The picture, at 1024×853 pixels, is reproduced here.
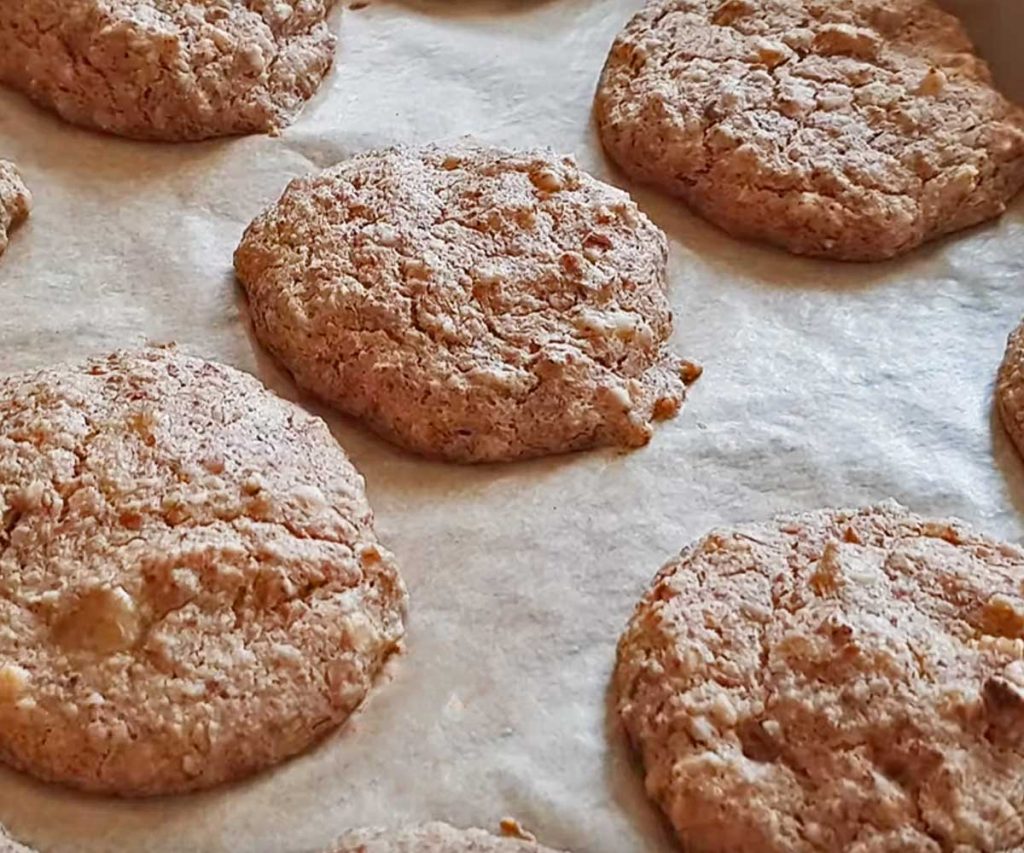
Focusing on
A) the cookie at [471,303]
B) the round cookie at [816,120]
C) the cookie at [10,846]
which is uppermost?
the round cookie at [816,120]

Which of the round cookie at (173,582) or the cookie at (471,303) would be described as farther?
the cookie at (471,303)

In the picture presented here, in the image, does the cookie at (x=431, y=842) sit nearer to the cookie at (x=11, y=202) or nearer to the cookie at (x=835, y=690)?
the cookie at (x=835, y=690)

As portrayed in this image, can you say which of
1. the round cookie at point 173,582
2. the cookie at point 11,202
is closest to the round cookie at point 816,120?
the round cookie at point 173,582

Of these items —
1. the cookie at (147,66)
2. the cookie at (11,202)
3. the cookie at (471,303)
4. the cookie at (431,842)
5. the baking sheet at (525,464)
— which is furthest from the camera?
the cookie at (147,66)

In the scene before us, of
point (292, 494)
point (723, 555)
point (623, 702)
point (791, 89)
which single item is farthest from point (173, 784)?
point (791, 89)

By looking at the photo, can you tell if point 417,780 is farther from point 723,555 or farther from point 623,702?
point 723,555

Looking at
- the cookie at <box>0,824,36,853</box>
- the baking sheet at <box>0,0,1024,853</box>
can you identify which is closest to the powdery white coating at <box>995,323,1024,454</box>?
the baking sheet at <box>0,0,1024,853</box>
